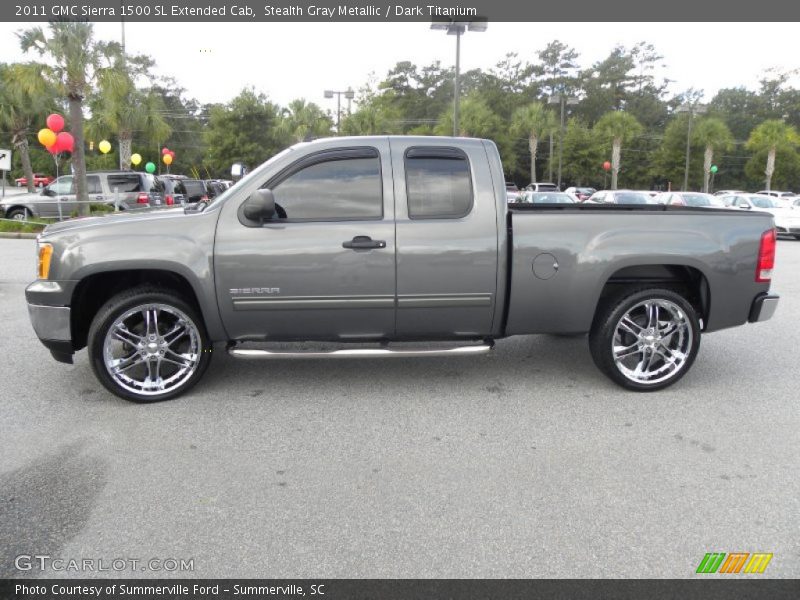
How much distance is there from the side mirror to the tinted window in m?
0.18

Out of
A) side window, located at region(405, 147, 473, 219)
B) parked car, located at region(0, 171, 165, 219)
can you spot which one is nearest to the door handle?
side window, located at region(405, 147, 473, 219)

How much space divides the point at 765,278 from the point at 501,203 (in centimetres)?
219

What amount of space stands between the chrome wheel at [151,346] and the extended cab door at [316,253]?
0.36 m

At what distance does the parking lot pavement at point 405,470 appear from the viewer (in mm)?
2717

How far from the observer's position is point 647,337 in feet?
15.6

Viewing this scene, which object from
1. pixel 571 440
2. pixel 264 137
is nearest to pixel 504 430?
pixel 571 440

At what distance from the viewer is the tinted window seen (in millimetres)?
4453

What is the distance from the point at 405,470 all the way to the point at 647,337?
2394 mm

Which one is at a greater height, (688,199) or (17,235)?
(688,199)

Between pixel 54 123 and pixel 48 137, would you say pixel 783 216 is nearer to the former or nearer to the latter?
pixel 48 137

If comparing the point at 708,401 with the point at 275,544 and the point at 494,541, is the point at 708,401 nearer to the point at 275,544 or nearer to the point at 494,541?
the point at 494,541

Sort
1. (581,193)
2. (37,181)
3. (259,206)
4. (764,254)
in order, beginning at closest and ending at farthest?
(259,206)
(764,254)
(581,193)
(37,181)

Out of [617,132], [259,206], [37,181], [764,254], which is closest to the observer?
[259,206]

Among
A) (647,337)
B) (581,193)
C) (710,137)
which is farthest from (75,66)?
(710,137)
